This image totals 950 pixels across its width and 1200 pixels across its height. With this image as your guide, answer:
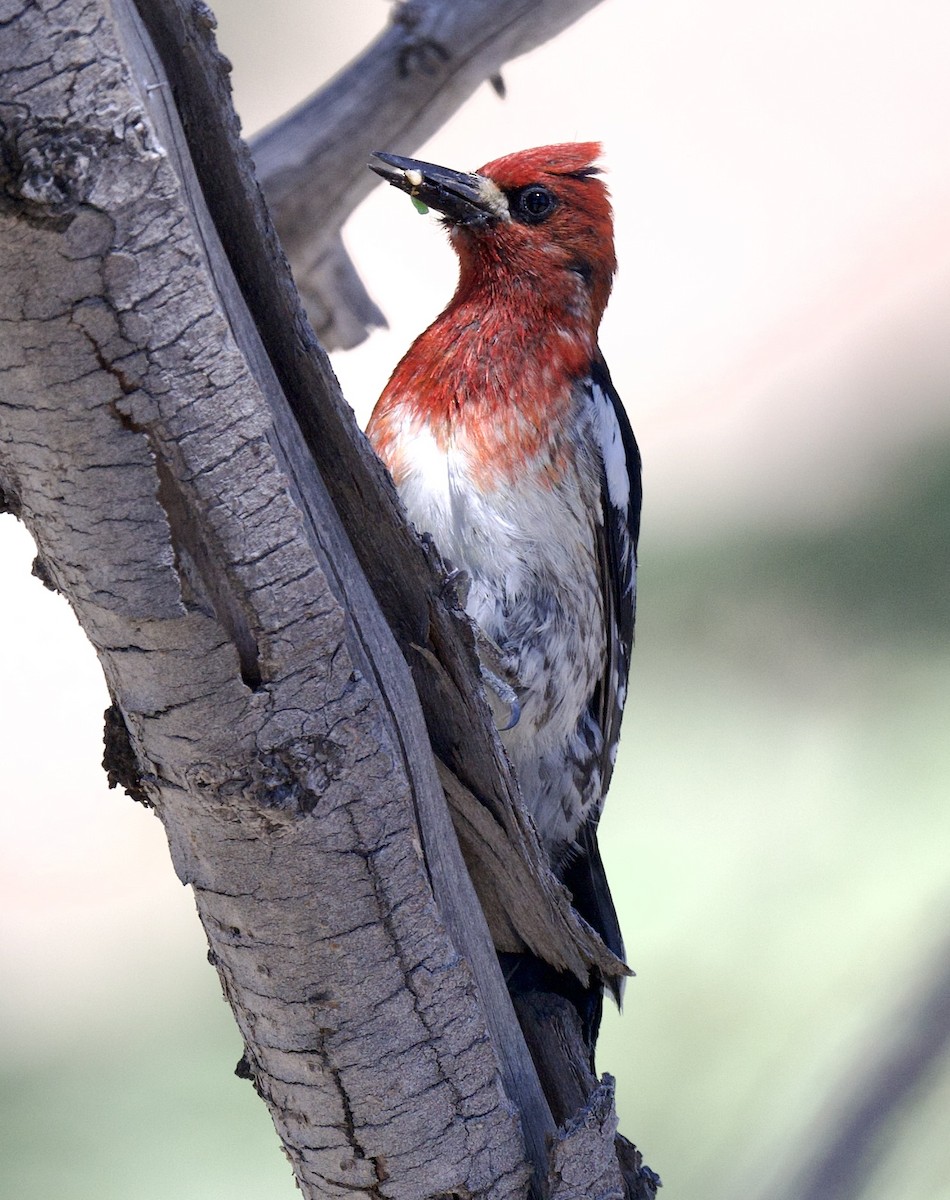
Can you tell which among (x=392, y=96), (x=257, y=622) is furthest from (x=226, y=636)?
(x=392, y=96)

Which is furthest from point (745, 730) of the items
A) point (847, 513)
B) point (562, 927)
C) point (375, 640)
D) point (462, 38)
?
point (375, 640)

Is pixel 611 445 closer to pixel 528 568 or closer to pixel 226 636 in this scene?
pixel 528 568

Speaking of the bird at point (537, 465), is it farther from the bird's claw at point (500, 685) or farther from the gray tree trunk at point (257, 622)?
the gray tree trunk at point (257, 622)

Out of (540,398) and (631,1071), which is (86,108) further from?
(631,1071)

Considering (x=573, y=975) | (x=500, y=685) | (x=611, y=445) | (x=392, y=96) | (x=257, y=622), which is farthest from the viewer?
(x=392, y=96)

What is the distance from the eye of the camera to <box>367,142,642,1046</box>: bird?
4.58 ft

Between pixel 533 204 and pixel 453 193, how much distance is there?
10 cm

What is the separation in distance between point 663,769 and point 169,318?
240 cm

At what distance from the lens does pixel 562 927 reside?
1.10 m

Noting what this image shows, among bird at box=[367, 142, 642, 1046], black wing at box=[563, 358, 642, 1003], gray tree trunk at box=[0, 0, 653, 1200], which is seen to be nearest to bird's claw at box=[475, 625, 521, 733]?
bird at box=[367, 142, 642, 1046]

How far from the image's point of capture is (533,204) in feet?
5.18

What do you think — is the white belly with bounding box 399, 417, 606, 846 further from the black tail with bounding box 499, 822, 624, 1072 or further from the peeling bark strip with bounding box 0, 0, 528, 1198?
the peeling bark strip with bounding box 0, 0, 528, 1198

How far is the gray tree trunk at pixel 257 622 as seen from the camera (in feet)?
2.28

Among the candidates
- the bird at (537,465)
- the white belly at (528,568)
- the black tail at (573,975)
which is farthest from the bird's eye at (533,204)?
the black tail at (573,975)
